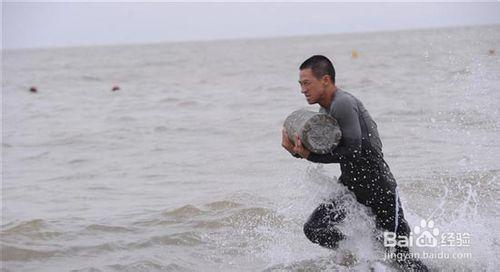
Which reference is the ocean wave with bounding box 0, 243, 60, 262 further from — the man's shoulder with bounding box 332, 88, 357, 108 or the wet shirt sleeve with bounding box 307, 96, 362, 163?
the man's shoulder with bounding box 332, 88, 357, 108

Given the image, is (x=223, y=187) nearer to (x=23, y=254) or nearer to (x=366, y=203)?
(x=23, y=254)

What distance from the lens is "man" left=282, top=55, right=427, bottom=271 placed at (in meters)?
5.12

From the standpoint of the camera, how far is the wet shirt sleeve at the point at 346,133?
16.7 ft

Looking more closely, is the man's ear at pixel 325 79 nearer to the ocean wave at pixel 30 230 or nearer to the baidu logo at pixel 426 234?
the baidu logo at pixel 426 234

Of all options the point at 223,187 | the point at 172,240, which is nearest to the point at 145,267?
the point at 172,240

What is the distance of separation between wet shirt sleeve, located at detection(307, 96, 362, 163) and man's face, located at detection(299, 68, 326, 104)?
0.52 feet

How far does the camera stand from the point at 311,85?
5180mm

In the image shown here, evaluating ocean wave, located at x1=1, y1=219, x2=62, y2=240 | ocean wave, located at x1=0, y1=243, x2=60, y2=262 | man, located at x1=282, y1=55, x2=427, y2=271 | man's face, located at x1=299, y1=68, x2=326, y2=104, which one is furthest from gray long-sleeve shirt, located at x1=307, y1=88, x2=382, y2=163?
ocean wave, located at x1=1, y1=219, x2=62, y2=240

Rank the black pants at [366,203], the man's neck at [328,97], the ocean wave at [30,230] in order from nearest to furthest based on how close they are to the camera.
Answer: the man's neck at [328,97] → the black pants at [366,203] → the ocean wave at [30,230]

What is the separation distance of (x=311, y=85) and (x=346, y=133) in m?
0.45

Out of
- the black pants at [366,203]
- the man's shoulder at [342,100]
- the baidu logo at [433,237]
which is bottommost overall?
the baidu logo at [433,237]

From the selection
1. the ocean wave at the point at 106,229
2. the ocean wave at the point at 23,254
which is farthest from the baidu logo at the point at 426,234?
the ocean wave at the point at 23,254

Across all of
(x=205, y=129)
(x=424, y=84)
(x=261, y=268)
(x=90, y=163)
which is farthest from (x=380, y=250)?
(x=424, y=84)

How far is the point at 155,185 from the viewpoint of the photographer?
1115 cm
